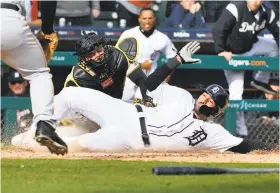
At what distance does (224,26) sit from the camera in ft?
37.0

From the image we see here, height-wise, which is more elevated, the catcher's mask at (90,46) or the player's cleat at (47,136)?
the catcher's mask at (90,46)

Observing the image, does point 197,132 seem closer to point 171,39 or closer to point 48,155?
point 48,155

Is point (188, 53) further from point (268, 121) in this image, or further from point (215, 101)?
point (268, 121)

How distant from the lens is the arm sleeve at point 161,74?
8.77 metres

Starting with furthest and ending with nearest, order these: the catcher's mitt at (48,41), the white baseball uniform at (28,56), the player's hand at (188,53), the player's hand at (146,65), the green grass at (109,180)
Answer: the player's hand at (146,65) → the player's hand at (188,53) → the catcher's mitt at (48,41) → the white baseball uniform at (28,56) → the green grass at (109,180)

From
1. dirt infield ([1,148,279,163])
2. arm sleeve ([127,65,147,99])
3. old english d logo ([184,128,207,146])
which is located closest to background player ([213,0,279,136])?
arm sleeve ([127,65,147,99])

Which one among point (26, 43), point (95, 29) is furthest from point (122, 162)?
point (95, 29)

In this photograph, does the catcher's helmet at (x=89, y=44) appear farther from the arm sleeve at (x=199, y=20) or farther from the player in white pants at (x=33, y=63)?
the arm sleeve at (x=199, y=20)

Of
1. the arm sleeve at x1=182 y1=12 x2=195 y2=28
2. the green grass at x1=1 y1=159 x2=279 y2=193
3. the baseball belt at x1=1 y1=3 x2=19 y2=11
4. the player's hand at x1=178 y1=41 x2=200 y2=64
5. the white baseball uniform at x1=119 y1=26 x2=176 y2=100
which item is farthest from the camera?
the arm sleeve at x1=182 y1=12 x2=195 y2=28

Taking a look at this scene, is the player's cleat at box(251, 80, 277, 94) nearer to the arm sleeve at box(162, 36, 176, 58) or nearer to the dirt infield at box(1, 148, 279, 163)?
the arm sleeve at box(162, 36, 176, 58)

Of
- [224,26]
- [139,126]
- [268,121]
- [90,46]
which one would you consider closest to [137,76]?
[90,46]

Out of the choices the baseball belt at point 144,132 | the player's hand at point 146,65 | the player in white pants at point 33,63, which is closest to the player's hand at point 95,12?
the player's hand at point 146,65

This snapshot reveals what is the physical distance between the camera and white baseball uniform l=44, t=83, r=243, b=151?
8.43 m

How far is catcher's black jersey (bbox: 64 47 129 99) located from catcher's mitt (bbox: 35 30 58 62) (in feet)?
4.99
